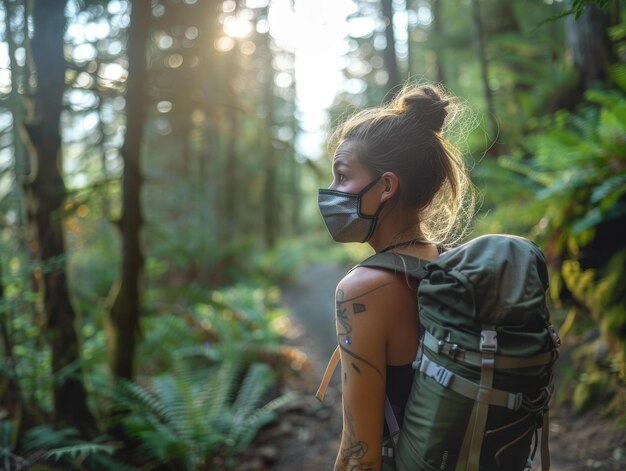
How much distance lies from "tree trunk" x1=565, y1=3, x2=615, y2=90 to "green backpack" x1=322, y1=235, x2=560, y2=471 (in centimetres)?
682

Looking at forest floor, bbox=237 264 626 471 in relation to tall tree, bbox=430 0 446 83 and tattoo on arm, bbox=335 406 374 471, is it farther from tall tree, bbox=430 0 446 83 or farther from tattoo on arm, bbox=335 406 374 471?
tall tree, bbox=430 0 446 83

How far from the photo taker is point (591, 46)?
7.06 m

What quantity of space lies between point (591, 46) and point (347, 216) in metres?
6.86

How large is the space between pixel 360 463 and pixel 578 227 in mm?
4186

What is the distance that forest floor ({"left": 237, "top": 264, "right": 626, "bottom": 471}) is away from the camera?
13.9ft

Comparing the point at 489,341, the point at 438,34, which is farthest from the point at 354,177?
the point at 438,34

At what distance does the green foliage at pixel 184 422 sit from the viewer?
4918mm

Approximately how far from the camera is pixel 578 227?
16.5 ft

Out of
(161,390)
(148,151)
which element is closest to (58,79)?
(161,390)

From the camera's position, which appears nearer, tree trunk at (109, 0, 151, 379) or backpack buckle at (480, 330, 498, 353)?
backpack buckle at (480, 330, 498, 353)

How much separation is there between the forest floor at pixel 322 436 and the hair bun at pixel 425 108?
11.5ft

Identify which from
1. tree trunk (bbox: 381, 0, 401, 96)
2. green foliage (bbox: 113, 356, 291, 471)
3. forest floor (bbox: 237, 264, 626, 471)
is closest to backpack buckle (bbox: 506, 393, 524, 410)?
forest floor (bbox: 237, 264, 626, 471)

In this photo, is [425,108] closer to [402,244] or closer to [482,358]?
[402,244]

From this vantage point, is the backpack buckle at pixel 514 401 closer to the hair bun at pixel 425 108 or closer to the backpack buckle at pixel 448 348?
the backpack buckle at pixel 448 348
